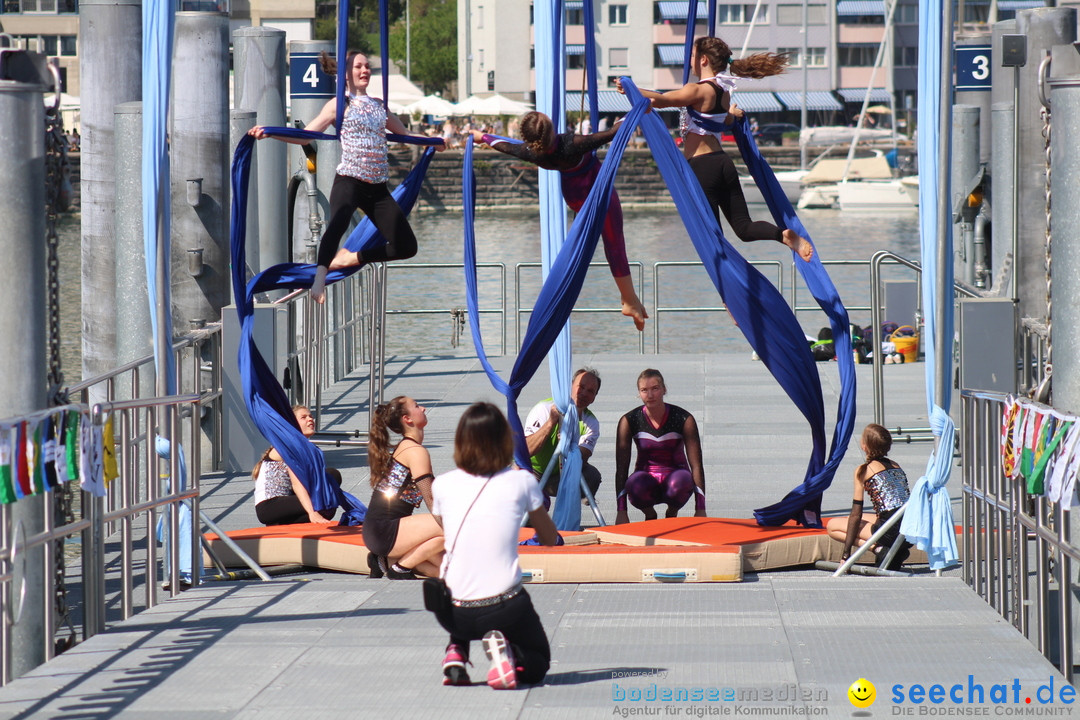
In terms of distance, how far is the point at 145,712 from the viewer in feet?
15.3

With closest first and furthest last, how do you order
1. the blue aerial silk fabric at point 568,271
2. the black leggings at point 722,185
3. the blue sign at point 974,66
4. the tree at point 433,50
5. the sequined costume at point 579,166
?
1. the blue aerial silk fabric at point 568,271
2. the sequined costume at point 579,166
3. the black leggings at point 722,185
4. the blue sign at point 974,66
5. the tree at point 433,50

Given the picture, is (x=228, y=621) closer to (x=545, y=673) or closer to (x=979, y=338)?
(x=545, y=673)

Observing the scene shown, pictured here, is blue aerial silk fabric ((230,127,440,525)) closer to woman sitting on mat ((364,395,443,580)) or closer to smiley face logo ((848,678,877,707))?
woman sitting on mat ((364,395,443,580))

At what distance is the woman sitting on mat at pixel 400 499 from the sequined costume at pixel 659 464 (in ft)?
5.21

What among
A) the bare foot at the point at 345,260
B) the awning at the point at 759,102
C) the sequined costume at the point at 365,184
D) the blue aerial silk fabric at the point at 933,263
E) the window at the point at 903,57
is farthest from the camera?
the window at the point at 903,57

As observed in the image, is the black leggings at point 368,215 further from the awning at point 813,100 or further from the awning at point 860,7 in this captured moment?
the awning at point 860,7

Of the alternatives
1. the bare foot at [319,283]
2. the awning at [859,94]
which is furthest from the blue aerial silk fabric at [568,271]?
the awning at [859,94]

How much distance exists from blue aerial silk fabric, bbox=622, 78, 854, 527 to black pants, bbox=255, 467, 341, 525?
2451 millimetres

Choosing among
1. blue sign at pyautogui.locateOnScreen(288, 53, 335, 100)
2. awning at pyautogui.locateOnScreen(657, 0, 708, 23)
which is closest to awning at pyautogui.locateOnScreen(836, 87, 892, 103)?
awning at pyautogui.locateOnScreen(657, 0, 708, 23)

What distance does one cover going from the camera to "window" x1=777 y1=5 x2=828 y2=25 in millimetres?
65625

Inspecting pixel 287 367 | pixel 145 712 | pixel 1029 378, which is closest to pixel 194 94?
pixel 287 367

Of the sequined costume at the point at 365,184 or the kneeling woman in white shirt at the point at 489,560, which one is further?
the sequined costume at the point at 365,184

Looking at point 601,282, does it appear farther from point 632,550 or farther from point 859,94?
point 859,94

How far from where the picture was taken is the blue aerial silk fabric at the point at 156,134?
7043mm
